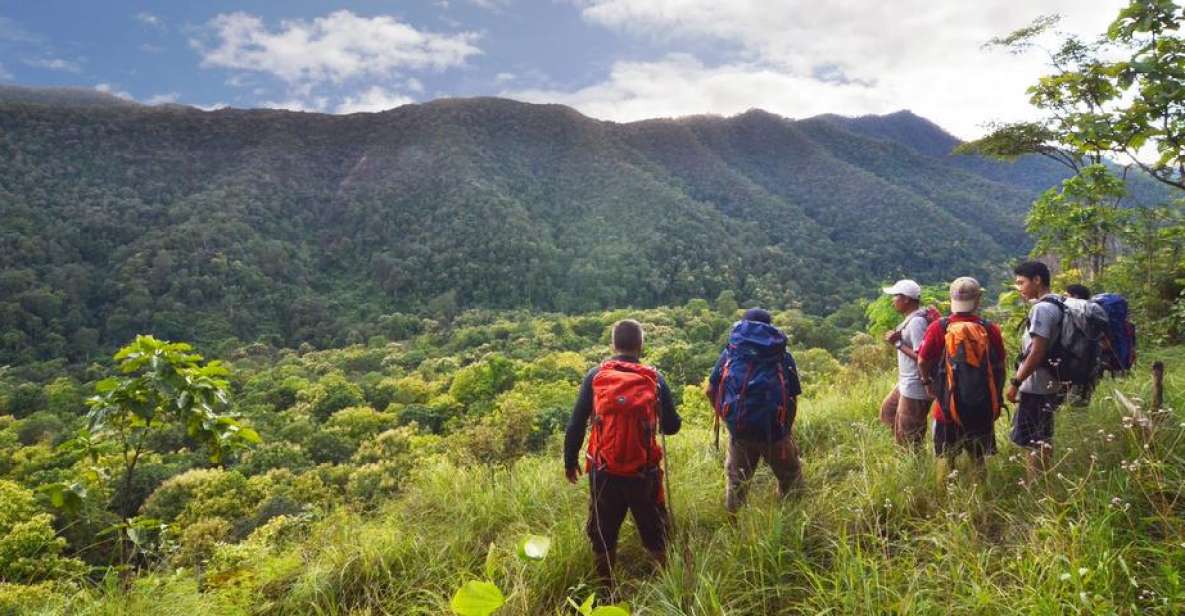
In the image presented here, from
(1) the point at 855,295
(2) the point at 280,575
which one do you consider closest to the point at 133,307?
(2) the point at 280,575

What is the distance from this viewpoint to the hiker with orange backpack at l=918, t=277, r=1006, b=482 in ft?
8.93

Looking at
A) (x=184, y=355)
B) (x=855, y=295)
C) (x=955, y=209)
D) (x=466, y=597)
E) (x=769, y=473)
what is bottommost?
(x=855, y=295)

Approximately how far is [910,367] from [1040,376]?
66cm

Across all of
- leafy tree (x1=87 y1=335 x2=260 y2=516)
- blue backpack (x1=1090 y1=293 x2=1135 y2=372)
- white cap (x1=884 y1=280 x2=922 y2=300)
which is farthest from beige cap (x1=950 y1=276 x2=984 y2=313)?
leafy tree (x1=87 y1=335 x2=260 y2=516)

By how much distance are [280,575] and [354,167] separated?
96720mm

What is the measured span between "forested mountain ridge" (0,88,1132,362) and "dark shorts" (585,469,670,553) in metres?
58.9

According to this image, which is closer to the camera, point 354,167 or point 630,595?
point 630,595

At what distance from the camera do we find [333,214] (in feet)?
262

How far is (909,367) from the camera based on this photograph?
339cm

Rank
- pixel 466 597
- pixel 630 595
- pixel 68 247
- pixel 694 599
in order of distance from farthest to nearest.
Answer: pixel 68 247, pixel 630 595, pixel 694 599, pixel 466 597

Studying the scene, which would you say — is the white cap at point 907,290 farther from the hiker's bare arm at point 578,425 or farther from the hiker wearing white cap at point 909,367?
the hiker's bare arm at point 578,425

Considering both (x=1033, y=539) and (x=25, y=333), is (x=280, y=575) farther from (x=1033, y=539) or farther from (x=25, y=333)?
(x=25, y=333)

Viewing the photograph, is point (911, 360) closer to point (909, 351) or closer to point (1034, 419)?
point (909, 351)

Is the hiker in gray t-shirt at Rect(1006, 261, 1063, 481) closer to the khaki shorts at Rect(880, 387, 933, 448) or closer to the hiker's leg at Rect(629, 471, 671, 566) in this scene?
the khaki shorts at Rect(880, 387, 933, 448)
